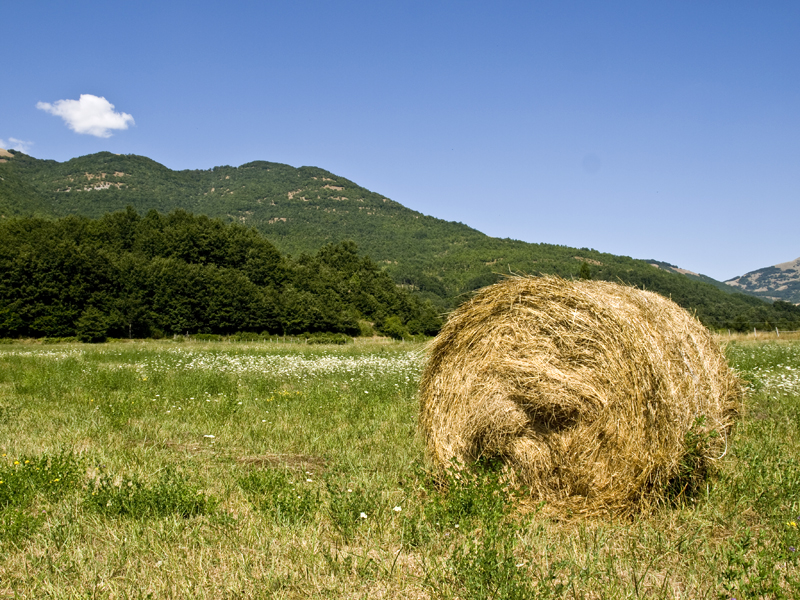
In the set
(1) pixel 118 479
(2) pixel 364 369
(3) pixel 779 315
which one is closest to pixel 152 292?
(2) pixel 364 369

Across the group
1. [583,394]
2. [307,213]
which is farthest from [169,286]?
[307,213]

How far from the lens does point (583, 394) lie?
502 cm

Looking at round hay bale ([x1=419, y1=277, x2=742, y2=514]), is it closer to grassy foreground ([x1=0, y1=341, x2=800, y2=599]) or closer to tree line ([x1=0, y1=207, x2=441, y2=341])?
grassy foreground ([x1=0, y1=341, x2=800, y2=599])

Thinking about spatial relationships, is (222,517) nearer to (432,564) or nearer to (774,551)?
(432,564)

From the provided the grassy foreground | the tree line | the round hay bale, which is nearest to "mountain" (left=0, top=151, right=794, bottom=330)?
the tree line

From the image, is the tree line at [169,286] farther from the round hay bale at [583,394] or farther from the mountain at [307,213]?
the mountain at [307,213]

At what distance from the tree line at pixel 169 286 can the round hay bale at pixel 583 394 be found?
28.7 m

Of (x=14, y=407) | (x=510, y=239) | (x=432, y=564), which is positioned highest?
(x=510, y=239)

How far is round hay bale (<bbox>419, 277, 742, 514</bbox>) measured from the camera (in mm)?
4801

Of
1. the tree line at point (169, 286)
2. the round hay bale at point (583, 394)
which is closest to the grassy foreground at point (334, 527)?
the round hay bale at point (583, 394)

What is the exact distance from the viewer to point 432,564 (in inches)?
139

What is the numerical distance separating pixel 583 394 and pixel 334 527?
99.2 inches

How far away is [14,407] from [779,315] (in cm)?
6589

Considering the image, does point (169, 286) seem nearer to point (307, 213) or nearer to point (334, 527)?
point (334, 527)
